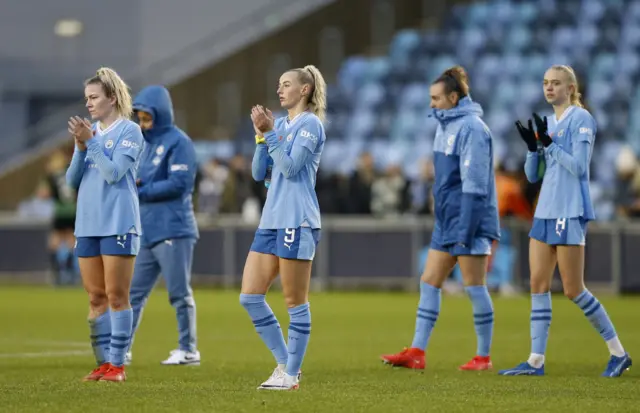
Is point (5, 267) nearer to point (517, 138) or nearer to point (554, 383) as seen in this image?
point (517, 138)

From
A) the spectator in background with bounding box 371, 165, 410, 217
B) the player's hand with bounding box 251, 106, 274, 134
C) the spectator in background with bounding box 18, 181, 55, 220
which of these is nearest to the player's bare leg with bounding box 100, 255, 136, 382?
the player's hand with bounding box 251, 106, 274, 134

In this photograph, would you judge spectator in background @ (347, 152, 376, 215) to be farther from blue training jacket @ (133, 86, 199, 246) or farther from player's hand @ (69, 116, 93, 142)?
player's hand @ (69, 116, 93, 142)

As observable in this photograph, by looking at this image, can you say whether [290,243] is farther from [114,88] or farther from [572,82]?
[572,82]

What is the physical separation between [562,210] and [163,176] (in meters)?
3.24

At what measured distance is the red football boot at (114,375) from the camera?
30.1 feet

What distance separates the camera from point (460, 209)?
1036cm

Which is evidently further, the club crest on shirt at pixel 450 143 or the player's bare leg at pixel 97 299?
the club crest on shirt at pixel 450 143

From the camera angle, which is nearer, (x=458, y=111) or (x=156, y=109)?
(x=458, y=111)

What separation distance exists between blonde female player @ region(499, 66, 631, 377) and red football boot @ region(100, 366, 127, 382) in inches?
113

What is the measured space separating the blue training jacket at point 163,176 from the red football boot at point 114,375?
1.83 meters

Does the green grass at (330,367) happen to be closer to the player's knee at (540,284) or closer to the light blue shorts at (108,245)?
the player's knee at (540,284)

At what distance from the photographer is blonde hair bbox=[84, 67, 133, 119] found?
927cm

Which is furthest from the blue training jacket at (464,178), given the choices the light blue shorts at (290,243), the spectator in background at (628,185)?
the spectator in background at (628,185)

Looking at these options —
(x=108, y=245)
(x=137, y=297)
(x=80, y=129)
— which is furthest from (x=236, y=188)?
(x=80, y=129)
